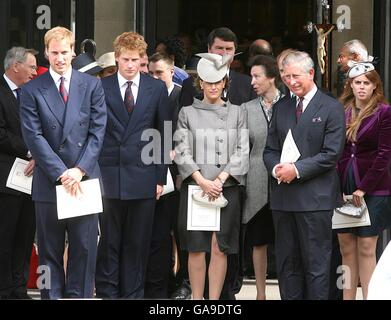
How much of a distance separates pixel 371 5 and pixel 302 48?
414 centimetres

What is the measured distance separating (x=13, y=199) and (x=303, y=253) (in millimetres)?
2449

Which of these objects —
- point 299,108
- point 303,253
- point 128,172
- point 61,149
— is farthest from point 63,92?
point 303,253

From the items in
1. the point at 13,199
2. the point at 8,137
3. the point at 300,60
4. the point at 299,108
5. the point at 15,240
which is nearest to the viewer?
the point at 300,60

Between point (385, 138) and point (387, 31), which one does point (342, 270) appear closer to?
point (385, 138)

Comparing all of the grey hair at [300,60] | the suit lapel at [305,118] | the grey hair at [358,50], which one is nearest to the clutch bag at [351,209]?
the suit lapel at [305,118]

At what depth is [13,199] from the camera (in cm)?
1015

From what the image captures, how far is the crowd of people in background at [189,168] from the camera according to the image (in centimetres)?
907

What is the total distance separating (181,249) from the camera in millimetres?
9758

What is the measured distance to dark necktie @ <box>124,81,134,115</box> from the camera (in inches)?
378

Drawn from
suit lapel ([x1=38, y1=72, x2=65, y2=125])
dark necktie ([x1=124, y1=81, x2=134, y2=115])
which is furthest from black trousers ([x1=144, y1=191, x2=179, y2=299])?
suit lapel ([x1=38, y1=72, x2=65, y2=125])

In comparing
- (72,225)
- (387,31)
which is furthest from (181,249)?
(387,31)

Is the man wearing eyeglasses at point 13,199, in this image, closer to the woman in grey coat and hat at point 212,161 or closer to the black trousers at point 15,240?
the black trousers at point 15,240

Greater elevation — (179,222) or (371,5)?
(371,5)

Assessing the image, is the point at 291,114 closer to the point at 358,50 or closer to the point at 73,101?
the point at 358,50
